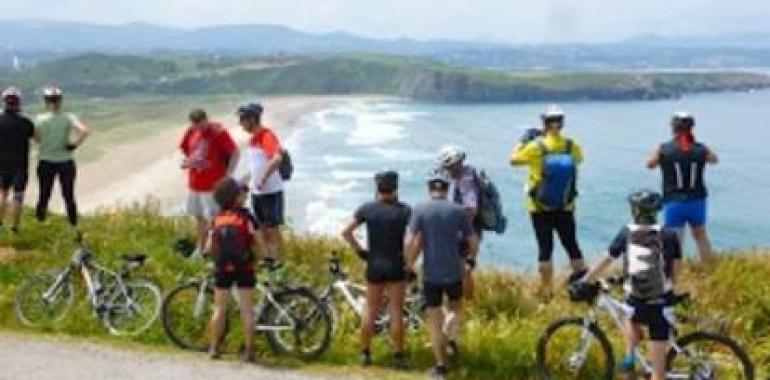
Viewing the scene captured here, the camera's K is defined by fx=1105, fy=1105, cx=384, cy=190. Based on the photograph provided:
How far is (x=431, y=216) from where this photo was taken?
970 cm

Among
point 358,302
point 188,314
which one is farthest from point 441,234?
point 188,314

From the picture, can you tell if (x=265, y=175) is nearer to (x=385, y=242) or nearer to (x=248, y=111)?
(x=248, y=111)

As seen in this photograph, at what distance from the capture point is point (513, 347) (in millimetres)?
10547

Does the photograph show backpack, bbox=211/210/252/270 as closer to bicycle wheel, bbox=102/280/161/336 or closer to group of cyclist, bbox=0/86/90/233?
bicycle wheel, bbox=102/280/161/336

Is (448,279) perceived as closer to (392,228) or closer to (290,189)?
(392,228)

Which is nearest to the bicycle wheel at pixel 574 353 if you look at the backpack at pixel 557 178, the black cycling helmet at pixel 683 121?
the backpack at pixel 557 178

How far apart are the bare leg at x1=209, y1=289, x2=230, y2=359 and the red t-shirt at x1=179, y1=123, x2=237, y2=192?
3.05m

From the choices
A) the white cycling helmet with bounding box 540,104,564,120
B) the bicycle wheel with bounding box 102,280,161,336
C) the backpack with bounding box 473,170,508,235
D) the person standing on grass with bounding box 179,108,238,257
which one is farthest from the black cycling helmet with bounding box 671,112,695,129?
the bicycle wheel with bounding box 102,280,161,336

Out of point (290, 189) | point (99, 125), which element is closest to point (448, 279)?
point (290, 189)

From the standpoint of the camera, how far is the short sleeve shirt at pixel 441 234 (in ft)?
31.8

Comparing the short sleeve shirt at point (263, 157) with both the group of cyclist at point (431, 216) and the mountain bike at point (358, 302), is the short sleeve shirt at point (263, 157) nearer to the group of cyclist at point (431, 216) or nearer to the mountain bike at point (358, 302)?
the group of cyclist at point (431, 216)

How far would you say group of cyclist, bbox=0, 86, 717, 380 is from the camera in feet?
29.5

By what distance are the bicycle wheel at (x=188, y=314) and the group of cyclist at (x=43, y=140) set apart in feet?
12.5

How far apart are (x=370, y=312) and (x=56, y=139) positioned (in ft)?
19.9
